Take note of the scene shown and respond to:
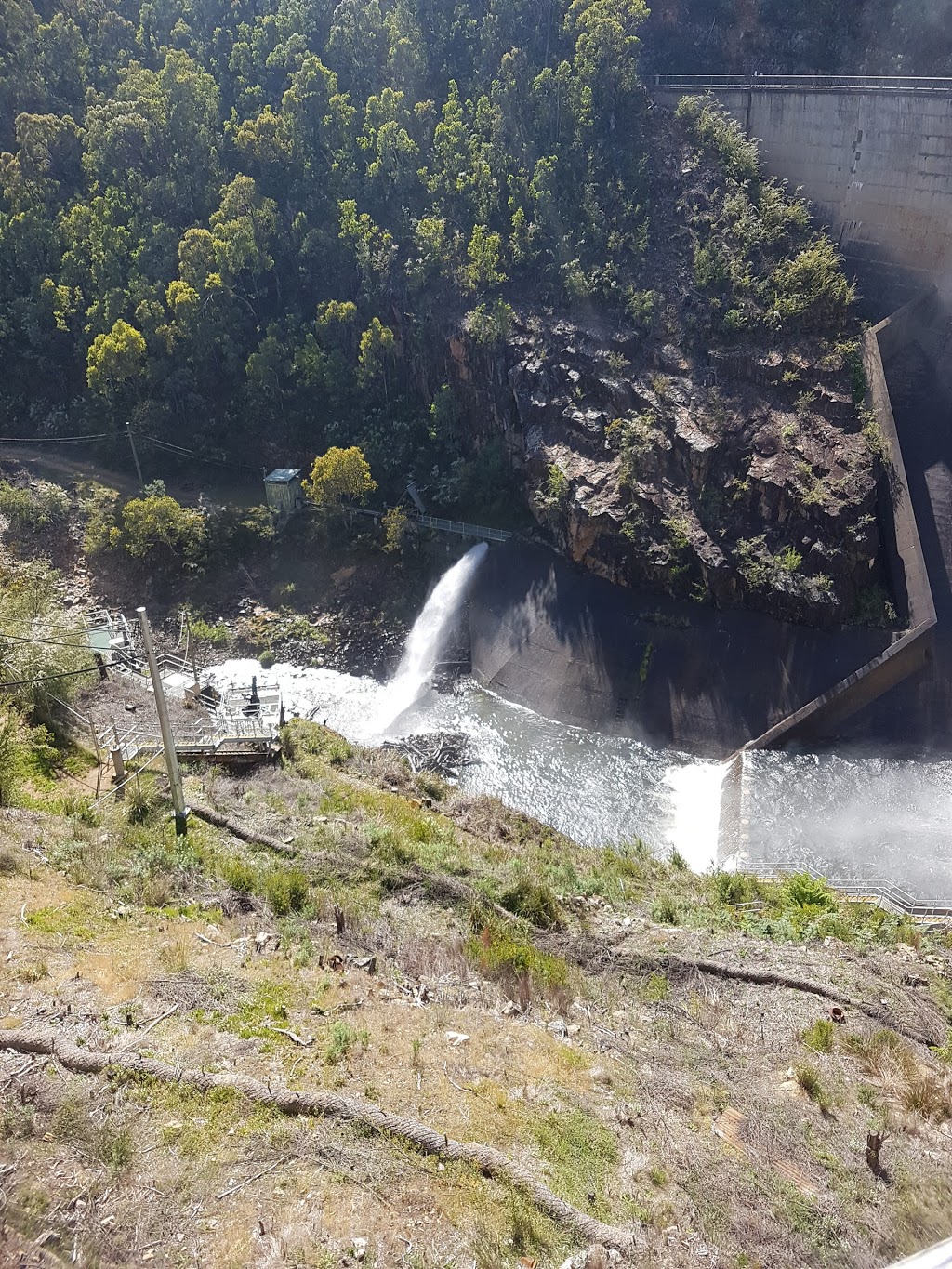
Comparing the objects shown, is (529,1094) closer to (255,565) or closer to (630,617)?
(630,617)

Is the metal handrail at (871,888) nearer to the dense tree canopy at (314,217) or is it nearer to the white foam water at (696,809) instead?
the white foam water at (696,809)

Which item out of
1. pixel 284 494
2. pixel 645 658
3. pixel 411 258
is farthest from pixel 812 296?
pixel 284 494

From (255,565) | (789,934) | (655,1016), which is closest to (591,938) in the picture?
(655,1016)

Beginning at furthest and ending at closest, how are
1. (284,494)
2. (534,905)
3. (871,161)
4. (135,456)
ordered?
(135,456) < (284,494) < (871,161) < (534,905)

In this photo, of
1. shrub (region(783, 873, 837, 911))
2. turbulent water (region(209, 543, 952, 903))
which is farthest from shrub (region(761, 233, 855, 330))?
shrub (region(783, 873, 837, 911))

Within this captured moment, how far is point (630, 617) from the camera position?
2741 cm

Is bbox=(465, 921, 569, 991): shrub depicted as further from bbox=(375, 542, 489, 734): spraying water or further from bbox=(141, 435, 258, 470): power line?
bbox=(141, 435, 258, 470): power line

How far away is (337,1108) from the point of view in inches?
289

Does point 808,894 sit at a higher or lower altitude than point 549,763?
higher

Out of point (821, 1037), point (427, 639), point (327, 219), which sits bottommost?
point (427, 639)

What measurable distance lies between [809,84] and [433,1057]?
128ft

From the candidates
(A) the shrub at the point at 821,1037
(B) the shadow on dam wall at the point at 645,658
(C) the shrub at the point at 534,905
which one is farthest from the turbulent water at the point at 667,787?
(A) the shrub at the point at 821,1037

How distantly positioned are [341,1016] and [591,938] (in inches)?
206

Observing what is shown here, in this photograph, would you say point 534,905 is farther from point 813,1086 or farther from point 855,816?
point 855,816
